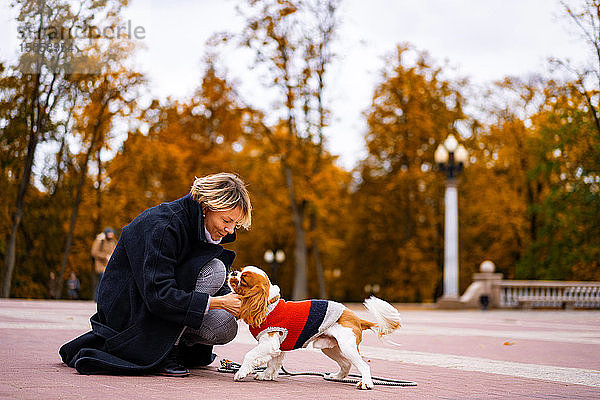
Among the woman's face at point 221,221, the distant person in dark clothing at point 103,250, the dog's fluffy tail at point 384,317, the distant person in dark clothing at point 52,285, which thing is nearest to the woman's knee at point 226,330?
the woman's face at point 221,221

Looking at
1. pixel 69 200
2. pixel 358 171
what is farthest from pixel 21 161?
pixel 358 171

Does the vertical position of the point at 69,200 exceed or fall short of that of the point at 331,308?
it exceeds it

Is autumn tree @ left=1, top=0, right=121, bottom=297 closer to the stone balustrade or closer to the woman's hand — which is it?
the stone balustrade

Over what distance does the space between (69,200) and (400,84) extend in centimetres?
1689

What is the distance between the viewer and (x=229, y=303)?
497 centimetres

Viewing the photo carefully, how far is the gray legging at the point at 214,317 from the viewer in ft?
16.7

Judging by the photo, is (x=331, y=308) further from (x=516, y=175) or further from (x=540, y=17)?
(x=516, y=175)

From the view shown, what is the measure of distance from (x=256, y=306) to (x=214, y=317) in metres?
0.38

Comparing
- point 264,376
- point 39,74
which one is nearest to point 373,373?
point 264,376

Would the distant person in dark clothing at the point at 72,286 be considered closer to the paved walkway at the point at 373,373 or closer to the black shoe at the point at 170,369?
the paved walkway at the point at 373,373

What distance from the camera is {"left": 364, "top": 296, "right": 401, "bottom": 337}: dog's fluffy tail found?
5.22 m

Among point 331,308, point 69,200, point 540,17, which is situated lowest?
point 331,308

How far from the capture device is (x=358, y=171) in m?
40.3

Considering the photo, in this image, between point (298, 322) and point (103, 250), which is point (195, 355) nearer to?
point (298, 322)
